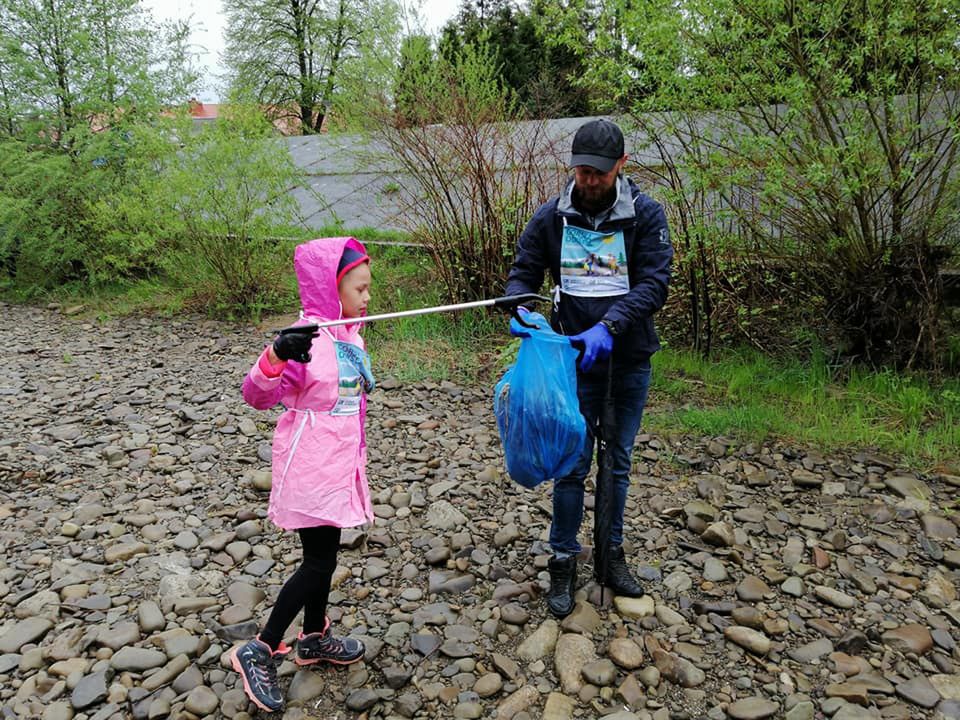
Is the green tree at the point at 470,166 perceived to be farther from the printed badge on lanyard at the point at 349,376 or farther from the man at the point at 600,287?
the printed badge on lanyard at the point at 349,376

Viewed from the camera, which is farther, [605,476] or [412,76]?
[412,76]

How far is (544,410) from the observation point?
107 inches

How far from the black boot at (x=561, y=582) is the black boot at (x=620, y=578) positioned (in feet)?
0.56

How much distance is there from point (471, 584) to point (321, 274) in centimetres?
163

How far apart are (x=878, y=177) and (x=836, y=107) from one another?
0.52m

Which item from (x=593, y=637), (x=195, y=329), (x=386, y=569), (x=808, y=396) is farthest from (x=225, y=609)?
(x=195, y=329)

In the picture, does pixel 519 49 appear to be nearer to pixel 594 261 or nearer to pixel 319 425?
pixel 594 261

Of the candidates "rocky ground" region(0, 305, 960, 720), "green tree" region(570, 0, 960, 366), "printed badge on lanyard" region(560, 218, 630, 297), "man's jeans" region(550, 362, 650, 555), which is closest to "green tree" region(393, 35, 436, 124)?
"green tree" region(570, 0, 960, 366)

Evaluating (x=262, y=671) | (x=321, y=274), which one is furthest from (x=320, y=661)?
(x=321, y=274)

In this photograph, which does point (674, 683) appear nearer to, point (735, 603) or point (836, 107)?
point (735, 603)

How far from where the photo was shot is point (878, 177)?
14.9 ft

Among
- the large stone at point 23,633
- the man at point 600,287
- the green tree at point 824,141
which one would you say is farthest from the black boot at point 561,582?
the green tree at point 824,141

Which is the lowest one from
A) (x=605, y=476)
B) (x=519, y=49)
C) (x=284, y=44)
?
(x=605, y=476)

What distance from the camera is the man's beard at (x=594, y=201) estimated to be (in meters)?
2.84
